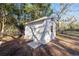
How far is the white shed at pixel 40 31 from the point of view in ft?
5.84

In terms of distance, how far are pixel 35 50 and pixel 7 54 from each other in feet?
0.88

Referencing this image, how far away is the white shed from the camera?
1.78m

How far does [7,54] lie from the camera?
70.2 inches

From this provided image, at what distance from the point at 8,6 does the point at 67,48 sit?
26.8 inches

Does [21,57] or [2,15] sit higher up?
[2,15]

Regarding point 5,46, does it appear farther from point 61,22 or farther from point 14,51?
point 61,22

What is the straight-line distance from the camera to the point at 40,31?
5.89ft

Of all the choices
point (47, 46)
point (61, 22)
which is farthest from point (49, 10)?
point (47, 46)

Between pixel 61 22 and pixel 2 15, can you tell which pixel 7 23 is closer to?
pixel 2 15

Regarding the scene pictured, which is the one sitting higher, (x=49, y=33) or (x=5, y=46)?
(x=49, y=33)

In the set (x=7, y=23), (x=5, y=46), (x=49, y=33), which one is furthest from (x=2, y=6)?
(x=49, y=33)

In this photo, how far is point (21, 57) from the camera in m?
1.77

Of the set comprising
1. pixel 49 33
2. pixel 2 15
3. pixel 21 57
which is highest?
pixel 2 15

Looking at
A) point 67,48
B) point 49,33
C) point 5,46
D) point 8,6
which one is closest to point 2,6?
point 8,6
